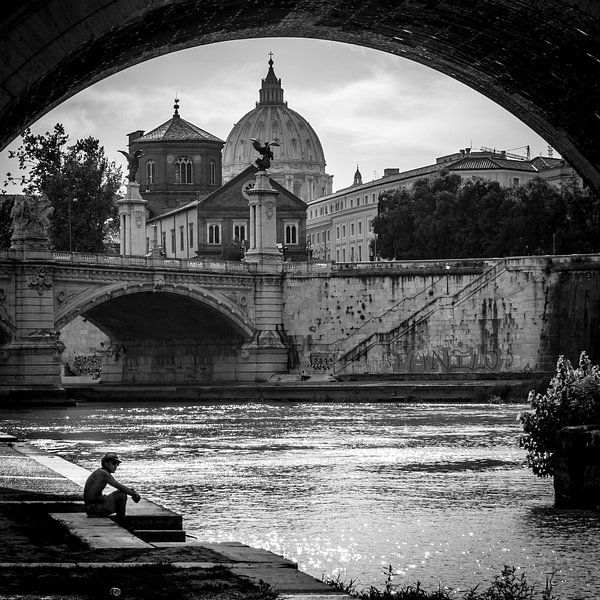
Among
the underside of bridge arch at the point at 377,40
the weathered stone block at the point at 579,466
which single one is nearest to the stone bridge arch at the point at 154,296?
the weathered stone block at the point at 579,466

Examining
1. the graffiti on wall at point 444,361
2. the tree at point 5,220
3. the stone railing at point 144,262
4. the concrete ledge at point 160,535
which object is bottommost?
the concrete ledge at point 160,535

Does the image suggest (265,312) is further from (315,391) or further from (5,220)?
(5,220)

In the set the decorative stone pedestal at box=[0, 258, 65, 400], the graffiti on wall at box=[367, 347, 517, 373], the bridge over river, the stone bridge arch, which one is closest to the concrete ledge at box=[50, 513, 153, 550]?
the bridge over river

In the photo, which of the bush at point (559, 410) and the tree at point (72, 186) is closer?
the bush at point (559, 410)

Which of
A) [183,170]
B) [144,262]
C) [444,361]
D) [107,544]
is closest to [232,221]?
[183,170]

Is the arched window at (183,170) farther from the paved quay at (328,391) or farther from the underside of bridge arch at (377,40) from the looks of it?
the underside of bridge arch at (377,40)

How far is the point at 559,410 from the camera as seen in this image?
68.5 ft

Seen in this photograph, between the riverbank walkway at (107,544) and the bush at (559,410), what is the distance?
725 cm

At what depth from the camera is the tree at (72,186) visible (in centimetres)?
7719

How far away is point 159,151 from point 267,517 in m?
92.2

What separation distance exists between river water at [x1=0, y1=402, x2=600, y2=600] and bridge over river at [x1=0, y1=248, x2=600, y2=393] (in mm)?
12811

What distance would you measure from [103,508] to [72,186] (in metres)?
65.3

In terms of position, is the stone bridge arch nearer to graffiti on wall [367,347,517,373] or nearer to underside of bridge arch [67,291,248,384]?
underside of bridge arch [67,291,248,384]

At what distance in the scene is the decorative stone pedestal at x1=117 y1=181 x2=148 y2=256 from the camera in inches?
3044
